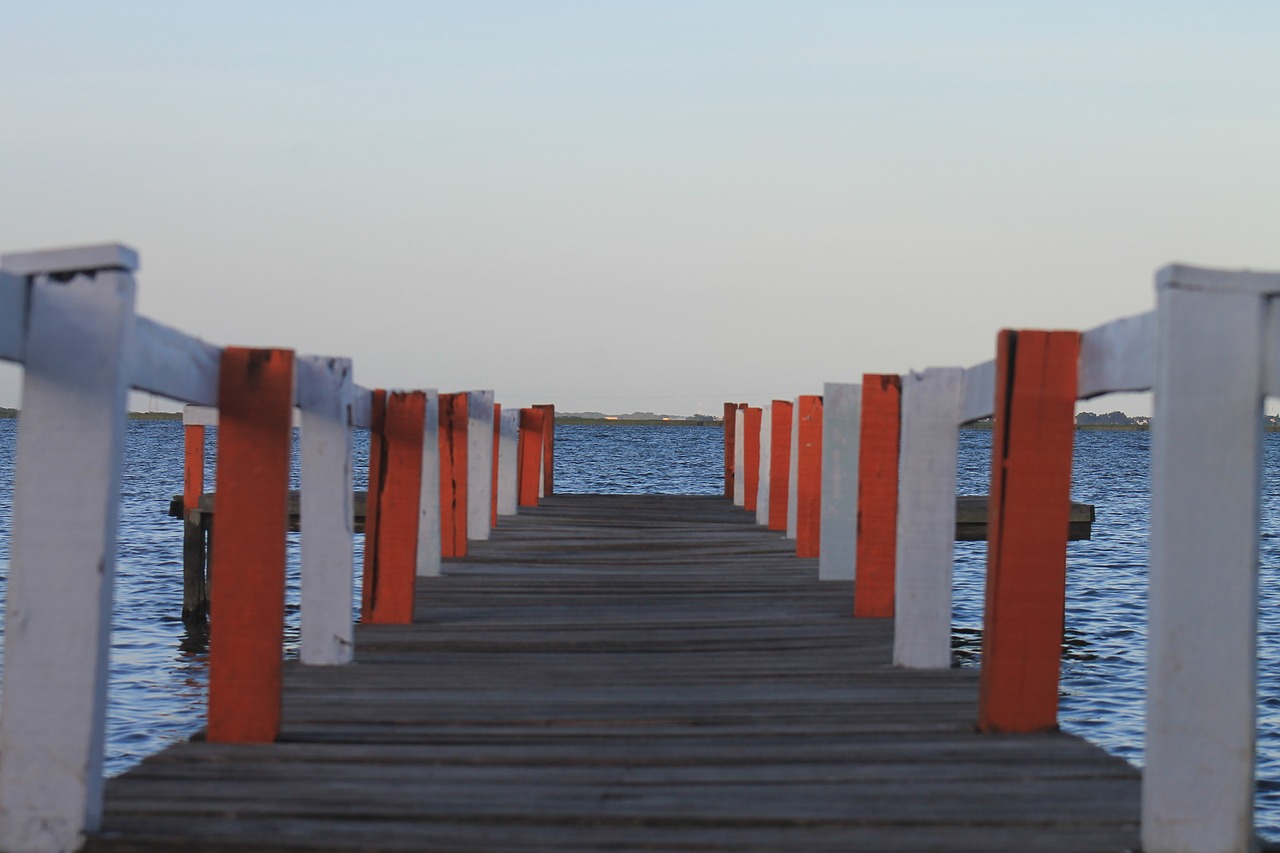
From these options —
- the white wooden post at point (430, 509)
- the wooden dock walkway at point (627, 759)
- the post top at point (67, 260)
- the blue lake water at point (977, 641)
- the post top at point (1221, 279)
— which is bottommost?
the blue lake water at point (977, 641)

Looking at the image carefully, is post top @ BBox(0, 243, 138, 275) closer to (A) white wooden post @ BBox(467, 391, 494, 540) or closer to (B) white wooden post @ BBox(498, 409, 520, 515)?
(A) white wooden post @ BBox(467, 391, 494, 540)

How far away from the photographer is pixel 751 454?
16.0 m

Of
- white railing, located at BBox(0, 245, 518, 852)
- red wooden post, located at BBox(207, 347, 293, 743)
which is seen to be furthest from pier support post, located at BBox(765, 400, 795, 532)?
white railing, located at BBox(0, 245, 518, 852)

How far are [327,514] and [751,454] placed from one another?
1096 cm

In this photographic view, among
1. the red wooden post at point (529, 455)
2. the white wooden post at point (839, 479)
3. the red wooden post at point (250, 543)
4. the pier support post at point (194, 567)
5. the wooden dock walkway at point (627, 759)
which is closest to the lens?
the wooden dock walkway at point (627, 759)

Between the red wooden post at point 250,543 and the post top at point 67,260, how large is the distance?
0.91 metres

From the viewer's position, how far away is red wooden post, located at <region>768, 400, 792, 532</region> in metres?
12.5

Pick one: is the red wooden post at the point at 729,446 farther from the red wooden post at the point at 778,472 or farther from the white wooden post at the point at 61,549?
the white wooden post at the point at 61,549

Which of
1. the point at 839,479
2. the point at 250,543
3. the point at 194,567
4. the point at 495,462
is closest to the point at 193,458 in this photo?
the point at 194,567

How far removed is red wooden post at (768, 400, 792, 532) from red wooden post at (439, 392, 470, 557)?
3.72m

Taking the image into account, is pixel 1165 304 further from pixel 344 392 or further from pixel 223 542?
pixel 344 392

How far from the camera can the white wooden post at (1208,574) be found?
308 cm

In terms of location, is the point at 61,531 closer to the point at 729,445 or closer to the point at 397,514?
the point at 397,514

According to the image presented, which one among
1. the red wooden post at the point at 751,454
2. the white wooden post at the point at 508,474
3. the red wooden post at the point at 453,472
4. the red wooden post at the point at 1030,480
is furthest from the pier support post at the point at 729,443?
the red wooden post at the point at 1030,480
